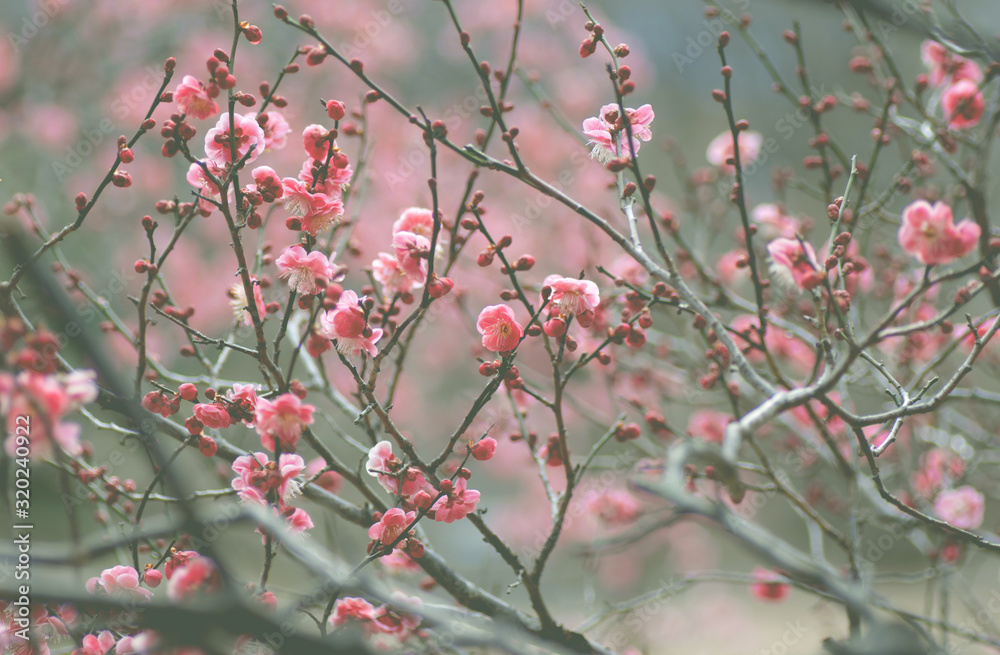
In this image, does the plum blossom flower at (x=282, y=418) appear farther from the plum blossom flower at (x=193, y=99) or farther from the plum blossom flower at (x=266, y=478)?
the plum blossom flower at (x=193, y=99)

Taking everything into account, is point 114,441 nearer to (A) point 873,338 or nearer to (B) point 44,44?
(B) point 44,44

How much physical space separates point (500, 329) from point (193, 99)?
2.95 ft

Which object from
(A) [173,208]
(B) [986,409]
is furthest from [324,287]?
(B) [986,409]

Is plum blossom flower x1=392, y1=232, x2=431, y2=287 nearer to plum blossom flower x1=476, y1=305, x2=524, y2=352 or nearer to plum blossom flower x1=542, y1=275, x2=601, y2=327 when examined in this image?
plum blossom flower x1=476, y1=305, x2=524, y2=352

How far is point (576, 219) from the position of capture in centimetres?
608

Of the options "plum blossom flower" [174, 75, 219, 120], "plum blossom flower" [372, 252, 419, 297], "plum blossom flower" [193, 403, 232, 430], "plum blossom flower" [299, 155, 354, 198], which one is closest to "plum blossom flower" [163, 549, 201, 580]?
"plum blossom flower" [193, 403, 232, 430]

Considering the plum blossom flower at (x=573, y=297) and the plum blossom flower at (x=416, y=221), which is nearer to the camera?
the plum blossom flower at (x=573, y=297)

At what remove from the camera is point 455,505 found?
4.61 ft

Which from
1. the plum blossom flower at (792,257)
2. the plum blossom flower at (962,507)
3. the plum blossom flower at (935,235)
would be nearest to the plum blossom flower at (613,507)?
the plum blossom flower at (962,507)

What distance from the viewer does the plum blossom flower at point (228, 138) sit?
1420 millimetres

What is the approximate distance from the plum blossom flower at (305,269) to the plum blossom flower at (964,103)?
6.25 ft

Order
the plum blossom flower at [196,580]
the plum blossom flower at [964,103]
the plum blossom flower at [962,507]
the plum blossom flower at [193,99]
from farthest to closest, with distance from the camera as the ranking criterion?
the plum blossom flower at [962,507], the plum blossom flower at [964,103], the plum blossom flower at [193,99], the plum blossom flower at [196,580]

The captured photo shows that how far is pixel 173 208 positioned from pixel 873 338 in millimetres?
1526

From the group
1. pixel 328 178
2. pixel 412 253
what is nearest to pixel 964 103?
pixel 412 253
